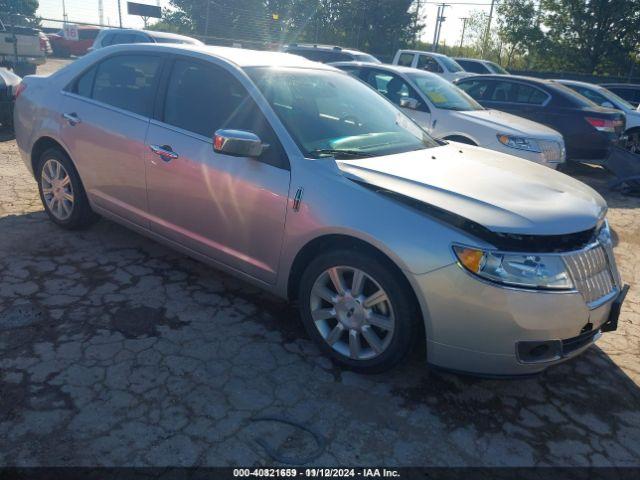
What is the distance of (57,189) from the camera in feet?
15.0

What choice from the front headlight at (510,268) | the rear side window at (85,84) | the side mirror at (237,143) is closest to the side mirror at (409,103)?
the rear side window at (85,84)

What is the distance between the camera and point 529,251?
8.26 feet

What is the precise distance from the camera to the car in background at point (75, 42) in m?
25.8

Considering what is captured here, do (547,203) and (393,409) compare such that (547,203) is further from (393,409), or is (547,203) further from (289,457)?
(289,457)

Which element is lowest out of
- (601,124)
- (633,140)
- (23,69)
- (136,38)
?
(633,140)

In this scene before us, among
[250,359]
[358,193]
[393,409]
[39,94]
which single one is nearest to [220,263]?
[250,359]

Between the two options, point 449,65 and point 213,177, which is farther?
point 449,65

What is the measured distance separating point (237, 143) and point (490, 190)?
1464 millimetres

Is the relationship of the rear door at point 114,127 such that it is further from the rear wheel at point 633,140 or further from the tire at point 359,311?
the rear wheel at point 633,140

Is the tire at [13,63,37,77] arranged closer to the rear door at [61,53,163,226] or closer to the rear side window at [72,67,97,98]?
the rear side window at [72,67,97,98]

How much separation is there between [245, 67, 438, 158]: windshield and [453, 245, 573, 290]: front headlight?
1.06 m

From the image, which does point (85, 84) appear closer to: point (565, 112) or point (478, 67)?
point (565, 112)

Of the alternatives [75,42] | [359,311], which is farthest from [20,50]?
[359,311]

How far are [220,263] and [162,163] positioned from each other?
83 cm
